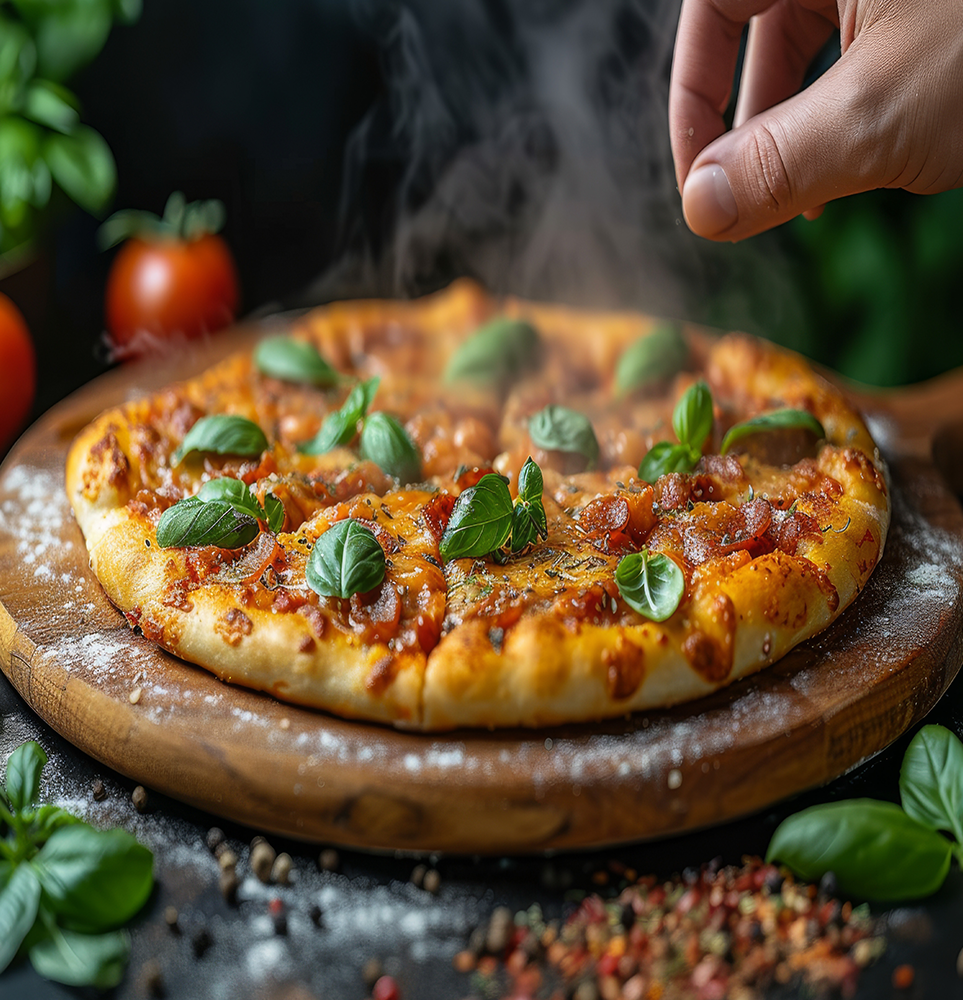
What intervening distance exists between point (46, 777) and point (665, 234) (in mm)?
3665

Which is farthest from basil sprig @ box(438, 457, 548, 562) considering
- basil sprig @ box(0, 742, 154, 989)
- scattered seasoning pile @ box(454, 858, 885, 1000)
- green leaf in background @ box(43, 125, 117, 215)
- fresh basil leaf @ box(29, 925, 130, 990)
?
green leaf in background @ box(43, 125, 117, 215)

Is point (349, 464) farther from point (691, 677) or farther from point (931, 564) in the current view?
point (931, 564)

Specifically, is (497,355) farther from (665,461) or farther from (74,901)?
(74,901)

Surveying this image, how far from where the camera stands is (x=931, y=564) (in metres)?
2.49

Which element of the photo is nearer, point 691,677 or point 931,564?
point 691,677

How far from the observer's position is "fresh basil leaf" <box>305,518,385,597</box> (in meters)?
2.00

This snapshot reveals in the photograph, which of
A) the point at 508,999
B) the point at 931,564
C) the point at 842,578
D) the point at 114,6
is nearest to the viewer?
the point at 508,999

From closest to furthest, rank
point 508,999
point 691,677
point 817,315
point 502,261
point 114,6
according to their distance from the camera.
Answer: point 508,999, point 691,677, point 114,6, point 502,261, point 817,315

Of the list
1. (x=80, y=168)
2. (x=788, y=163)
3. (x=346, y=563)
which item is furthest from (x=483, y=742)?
(x=80, y=168)

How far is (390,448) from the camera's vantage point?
8.38 feet

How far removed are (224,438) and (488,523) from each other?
81cm

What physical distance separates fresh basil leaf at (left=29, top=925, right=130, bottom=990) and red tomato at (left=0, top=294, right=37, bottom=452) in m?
2.21

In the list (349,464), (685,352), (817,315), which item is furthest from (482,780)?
(817,315)

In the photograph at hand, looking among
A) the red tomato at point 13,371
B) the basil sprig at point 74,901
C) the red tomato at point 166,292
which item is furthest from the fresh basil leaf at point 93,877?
the red tomato at point 166,292
